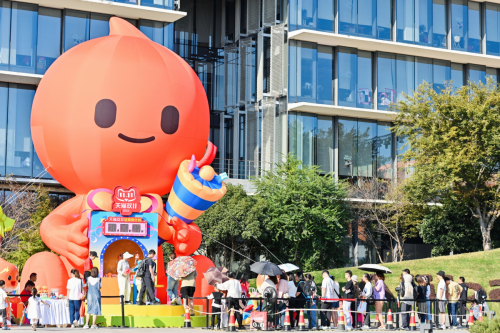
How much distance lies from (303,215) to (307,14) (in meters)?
11.8

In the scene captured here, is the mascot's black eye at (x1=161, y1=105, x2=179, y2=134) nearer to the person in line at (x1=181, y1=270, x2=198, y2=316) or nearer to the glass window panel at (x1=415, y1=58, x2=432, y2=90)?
the person in line at (x1=181, y1=270, x2=198, y2=316)

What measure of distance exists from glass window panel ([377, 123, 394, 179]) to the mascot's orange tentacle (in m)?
23.3

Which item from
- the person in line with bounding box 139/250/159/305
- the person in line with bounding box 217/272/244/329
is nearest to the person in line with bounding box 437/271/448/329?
the person in line with bounding box 217/272/244/329

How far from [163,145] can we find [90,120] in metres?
1.97

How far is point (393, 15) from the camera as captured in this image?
40094 mm

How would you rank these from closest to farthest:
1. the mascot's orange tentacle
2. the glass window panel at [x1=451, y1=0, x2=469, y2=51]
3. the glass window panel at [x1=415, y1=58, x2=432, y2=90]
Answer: the mascot's orange tentacle, the glass window panel at [x1=415, y1=58, x2=432, y2=90], the glass window panel at [x1=451, y1=0, x2=469, y2=51]

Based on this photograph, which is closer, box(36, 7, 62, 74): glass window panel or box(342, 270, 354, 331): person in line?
→ box(342, 270, 354, 331): person in line

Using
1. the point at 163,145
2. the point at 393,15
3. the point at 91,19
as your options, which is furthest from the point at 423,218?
the point at 163,145

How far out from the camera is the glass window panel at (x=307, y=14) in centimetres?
3788

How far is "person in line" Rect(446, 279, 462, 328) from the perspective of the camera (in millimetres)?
19719

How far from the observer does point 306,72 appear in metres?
37.9

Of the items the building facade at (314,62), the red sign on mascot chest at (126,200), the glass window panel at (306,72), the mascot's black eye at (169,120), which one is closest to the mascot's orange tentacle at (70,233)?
the red sign on mascot chest at (126,200)

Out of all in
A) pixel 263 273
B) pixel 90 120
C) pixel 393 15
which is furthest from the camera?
pixel 393 15

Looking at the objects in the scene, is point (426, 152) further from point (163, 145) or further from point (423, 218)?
point (163, 145)
